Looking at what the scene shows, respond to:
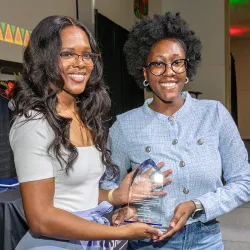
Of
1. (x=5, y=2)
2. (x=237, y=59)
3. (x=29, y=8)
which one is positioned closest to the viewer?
(x=5, y=2)

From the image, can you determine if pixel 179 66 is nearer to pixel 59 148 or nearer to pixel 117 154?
pixel 117 154

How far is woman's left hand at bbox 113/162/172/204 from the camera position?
1.15 meters

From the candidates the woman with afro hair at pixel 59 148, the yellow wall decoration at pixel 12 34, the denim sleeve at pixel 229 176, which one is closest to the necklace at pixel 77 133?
the woman with afro hair at pixel 59 148

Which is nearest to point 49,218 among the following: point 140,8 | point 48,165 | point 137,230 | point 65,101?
point 48,165

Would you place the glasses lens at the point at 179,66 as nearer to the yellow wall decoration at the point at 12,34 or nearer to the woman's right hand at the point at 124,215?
the woman's right hand at the point at 124,215

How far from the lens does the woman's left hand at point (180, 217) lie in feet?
3.60

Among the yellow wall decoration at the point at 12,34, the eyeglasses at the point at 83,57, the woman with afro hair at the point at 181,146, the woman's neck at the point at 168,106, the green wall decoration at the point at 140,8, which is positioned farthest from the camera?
the green wall decoration at the point at 140,8

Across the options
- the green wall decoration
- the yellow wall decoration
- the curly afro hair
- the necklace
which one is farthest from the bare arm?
the green wall decoration

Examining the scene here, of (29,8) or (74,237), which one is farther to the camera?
(29,8)

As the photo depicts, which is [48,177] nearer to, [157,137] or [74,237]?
[74,237]

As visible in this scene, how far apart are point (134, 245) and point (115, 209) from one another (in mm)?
131

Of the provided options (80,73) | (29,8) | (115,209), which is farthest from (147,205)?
(29,8)

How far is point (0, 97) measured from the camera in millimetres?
2293

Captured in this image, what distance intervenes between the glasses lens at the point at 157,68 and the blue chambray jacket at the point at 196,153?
15 cm
